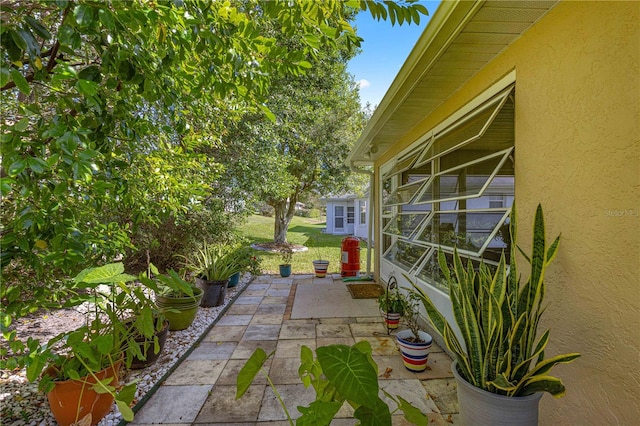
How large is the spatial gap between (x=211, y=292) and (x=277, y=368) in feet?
6.87

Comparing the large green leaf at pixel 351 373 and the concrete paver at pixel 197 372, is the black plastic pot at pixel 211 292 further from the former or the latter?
the large green leaf at pixel 351 373

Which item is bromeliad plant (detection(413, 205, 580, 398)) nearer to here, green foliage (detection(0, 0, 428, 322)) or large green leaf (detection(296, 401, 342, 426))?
large green leaf (detection(296, 401, 342, 426))

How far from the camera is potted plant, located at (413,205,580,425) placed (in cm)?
137

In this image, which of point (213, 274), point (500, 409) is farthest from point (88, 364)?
point (213, 274)

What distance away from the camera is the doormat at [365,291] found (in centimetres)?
483

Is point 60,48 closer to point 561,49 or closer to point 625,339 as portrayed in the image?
point 561,49

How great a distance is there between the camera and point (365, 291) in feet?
16.9

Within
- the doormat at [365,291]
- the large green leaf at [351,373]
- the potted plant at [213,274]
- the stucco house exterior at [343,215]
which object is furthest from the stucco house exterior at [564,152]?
the stucco house exterior at [343,215]

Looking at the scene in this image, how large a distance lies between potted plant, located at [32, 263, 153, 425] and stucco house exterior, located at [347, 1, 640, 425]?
2.33 metres

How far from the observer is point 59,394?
5.75 ft

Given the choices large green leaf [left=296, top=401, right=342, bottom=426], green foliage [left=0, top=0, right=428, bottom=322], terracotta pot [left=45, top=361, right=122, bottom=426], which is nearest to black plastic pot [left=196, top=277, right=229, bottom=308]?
green foliage [left=0, top=0, right=428, bottom=322]

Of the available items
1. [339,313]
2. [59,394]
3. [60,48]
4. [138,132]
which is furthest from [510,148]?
[59,394]

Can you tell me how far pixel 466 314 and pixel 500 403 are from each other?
1.38ft

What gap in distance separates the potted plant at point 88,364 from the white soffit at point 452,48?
240 cm
